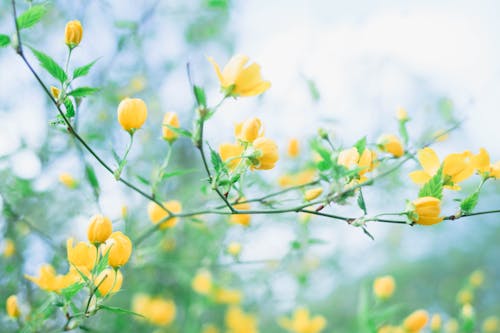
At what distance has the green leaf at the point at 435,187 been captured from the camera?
61cm

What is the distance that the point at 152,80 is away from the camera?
1767mm

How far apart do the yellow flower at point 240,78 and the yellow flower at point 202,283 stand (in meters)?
0.92

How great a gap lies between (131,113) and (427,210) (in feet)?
1.42

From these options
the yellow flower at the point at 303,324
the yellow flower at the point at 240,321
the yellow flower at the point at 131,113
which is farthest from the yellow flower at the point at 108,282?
the yellow flower at the point at 240,321

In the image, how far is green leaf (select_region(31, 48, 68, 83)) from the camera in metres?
0.55

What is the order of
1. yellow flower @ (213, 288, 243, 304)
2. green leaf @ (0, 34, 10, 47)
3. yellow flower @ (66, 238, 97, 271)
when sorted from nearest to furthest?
1. green leaf @ (0, 34, 10, 47)
2. yellow flower @ (66, 238, 97, 271)
3. yellow flower @ (213, 288, 243, 304)

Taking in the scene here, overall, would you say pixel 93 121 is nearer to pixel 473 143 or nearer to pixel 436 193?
pixel 436 193

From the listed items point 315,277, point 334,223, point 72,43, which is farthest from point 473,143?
point 72,43

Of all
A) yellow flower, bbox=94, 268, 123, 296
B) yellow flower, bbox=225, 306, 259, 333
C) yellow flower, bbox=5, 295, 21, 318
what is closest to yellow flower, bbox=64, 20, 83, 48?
yellow flower, bbox=94, 268, 123, 296

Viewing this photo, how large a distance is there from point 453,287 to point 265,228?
1592 millimetres

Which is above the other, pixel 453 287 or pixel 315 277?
pixel 315 277

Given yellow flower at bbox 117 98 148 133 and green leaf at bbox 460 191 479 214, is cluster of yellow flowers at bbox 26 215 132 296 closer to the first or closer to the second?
yellow flower at bbox 117 98 148 133

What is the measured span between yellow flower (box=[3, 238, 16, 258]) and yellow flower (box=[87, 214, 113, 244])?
565 millimetres

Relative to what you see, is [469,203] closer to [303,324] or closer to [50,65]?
[50,65]
